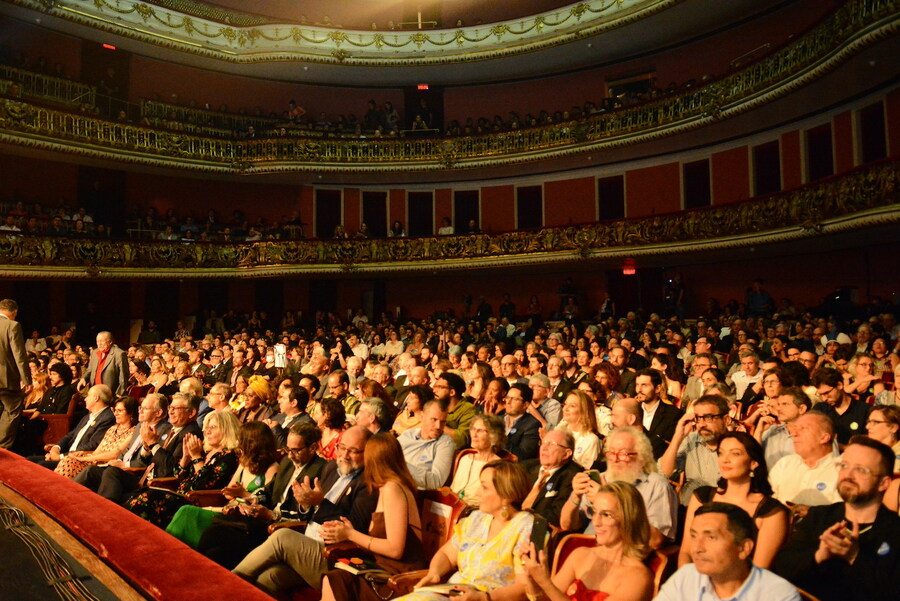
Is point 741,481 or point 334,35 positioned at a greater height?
point 334,35

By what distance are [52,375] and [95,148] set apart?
9.87m

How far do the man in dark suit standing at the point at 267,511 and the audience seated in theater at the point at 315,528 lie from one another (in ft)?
0.71

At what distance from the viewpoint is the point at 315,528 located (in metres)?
3.78

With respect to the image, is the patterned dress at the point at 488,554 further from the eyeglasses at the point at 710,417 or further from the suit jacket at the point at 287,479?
the eyeglasses at the point at 710,417

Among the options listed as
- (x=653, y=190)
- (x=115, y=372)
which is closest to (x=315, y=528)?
(x=115, y=372)

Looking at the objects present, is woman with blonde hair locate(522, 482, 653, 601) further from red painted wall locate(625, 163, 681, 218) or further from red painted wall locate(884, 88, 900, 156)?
red painted wall locate(625, 163, 681, 218)

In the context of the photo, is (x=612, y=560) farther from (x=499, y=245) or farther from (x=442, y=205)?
(x=442, y=205)

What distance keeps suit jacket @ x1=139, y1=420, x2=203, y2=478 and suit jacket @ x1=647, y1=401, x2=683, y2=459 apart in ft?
11.6

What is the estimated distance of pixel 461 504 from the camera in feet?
11.8

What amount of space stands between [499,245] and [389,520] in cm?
1505

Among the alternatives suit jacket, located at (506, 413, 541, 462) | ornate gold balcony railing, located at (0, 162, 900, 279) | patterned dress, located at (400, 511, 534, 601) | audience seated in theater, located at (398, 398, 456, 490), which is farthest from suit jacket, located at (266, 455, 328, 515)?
ornate gold balcony railing, located at (0, 162, 900, 279)

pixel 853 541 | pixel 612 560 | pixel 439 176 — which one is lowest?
pixel 612 560

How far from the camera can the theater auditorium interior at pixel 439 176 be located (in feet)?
41.4

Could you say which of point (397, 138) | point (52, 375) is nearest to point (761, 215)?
point (397, 138)
